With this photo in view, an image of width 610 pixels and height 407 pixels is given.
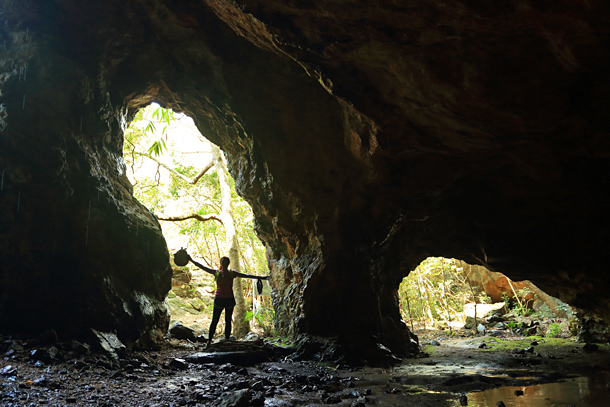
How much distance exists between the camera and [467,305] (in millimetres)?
17359

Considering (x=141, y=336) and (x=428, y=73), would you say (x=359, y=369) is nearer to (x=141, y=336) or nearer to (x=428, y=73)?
(x=141, y=336)

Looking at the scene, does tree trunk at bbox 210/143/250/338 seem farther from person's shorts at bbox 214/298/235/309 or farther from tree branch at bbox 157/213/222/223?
person's shorts at bbox 214/298/235/309

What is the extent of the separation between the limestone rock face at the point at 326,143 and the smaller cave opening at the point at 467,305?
189 inches

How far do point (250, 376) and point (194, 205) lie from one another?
12.4 metres

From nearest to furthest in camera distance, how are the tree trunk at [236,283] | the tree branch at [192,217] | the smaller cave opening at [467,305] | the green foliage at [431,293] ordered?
the tree trunk at [236,283], the tree branch at [192,217], the smaller cave opening at [467,305], the green foliage at [431,293]

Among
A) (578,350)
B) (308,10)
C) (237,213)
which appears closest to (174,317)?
(237,213)

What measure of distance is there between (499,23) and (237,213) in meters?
13.9

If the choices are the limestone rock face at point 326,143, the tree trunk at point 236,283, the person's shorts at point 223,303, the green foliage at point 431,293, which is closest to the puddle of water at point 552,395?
the limestone rock face at point 326,143

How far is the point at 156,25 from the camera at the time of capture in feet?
25.0

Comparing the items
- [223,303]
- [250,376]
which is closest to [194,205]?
[223,303]

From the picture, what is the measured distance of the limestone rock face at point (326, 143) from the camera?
4.38m

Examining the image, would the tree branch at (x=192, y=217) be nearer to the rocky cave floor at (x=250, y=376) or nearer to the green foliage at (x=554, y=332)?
the rocky cave floor at (x=250, y=376)

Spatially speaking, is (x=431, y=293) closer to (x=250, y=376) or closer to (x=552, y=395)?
(x=250, y=376)

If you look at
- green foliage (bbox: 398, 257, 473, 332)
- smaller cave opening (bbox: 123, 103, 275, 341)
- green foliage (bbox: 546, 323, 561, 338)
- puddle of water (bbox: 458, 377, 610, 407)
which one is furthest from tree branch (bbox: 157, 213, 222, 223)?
green foliage (bbox: 546, 323, 561, 338)
